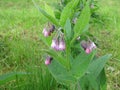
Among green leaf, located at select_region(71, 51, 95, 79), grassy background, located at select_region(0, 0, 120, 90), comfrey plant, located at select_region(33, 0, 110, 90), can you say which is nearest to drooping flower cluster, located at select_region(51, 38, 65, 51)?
comfrey plant, located at select_region(33, 0, 110, 90)

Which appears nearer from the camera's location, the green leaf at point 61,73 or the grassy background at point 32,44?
the green leaf at point 61,73

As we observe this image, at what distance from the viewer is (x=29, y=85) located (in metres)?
2.01

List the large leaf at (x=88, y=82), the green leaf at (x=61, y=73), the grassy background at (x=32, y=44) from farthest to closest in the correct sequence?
the grassy background at (x=32, y=44), the large leaf at (x=88, y=82), the green leaf at (x=61, y=73)

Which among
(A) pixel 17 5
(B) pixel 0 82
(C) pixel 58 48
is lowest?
(A) pixel 17 5

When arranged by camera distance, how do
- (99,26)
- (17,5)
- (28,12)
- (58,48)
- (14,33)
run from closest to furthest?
(58,48)
(14,33)
(99,26)
(28,12)
(17,5)

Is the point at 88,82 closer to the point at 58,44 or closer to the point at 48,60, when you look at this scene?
the point at 48,60

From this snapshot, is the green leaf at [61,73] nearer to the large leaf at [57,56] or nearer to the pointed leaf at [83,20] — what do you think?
the large leaf at [57,56]

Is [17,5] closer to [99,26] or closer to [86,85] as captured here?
[99,26]

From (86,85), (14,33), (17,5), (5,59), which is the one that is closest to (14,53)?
(5,59)

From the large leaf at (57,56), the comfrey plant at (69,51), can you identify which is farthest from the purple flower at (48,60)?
the large leaf at (57,56)

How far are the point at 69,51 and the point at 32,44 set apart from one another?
1750 millimetres

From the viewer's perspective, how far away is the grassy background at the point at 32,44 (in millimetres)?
2119

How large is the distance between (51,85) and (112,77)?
2.12ft

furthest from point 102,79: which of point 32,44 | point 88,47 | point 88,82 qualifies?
point 32,44
